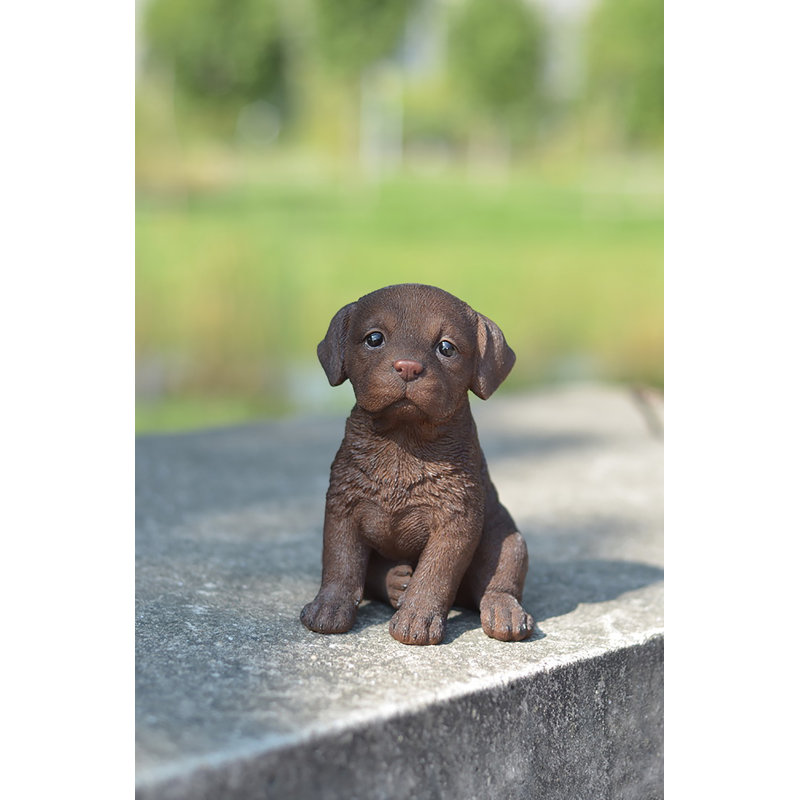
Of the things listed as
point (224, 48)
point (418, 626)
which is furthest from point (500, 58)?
point (418, 626)

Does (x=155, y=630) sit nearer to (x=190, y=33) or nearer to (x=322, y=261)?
(x=322, y=261)

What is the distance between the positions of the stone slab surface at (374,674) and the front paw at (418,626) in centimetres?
2

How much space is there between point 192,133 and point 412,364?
55.4ft

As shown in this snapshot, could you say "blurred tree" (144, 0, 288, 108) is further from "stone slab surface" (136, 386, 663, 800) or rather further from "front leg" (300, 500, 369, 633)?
"front leg" (300, 500, 369, 633)

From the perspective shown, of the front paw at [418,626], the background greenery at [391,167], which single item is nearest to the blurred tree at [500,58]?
the background greenery at [391,167]

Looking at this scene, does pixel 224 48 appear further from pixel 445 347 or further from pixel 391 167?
pixel 445 347

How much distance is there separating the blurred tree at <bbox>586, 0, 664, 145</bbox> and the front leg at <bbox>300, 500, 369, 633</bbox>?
15.5 meters

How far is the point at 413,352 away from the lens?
2244mm

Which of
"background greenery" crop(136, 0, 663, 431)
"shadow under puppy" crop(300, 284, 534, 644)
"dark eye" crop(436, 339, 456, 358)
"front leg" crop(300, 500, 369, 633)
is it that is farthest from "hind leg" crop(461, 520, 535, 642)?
"background greenery" crop(136, 0, 663, 431)

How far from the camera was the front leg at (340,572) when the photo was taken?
7.80 feet

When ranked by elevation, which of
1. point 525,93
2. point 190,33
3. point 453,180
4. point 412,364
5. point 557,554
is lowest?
point 557,554

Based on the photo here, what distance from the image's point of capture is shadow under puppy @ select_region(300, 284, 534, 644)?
2275 millimetres

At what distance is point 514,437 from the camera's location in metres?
4.86

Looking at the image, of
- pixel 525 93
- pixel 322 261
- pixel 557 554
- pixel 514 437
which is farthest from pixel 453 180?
pixel 557 554
